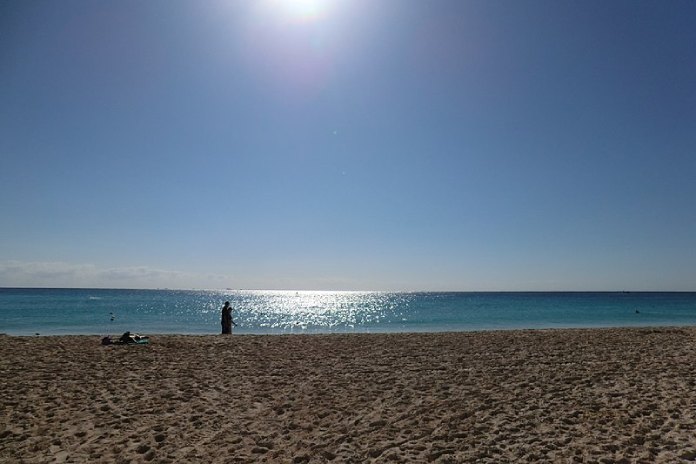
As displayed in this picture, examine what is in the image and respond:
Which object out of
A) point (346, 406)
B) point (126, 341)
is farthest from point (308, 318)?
point (346, 406)

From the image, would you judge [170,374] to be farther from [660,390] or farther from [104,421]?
[660,390]

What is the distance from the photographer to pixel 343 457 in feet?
20.6

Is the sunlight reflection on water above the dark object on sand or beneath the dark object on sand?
beneath

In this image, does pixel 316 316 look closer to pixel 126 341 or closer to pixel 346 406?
pixel 126 341

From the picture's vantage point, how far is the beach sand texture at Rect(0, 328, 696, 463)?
21.0 feet

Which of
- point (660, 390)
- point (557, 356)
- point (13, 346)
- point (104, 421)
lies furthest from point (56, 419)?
point (557, 356)

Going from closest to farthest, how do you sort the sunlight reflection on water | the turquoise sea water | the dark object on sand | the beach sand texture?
the beach sand texture → the dark object on sand → the turquoise sea water → the sunlight reflection on water

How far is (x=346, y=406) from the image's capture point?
8.46 metres

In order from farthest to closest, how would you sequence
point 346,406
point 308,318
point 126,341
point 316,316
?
point 316,316 → point 308,318 → point 126,341 → point 346,406

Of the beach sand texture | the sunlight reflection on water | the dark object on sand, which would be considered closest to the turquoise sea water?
the sunlight reflection on water

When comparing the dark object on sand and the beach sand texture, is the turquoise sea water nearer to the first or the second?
the dark object on sand

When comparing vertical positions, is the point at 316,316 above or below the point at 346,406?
below

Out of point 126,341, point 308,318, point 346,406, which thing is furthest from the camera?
point 308,318

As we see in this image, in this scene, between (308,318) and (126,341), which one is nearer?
(126,341)
